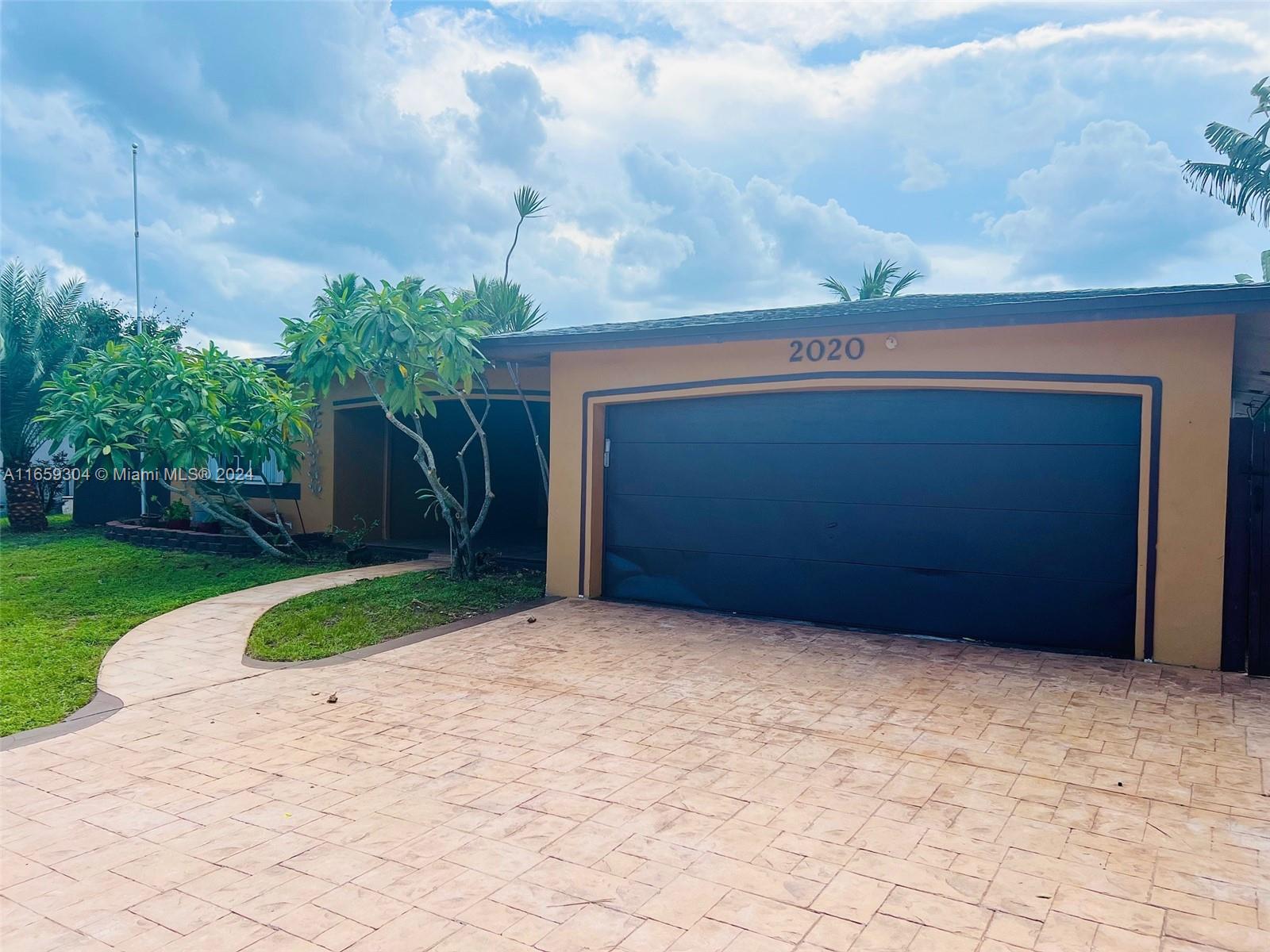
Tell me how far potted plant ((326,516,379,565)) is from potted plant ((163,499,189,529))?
103 inches

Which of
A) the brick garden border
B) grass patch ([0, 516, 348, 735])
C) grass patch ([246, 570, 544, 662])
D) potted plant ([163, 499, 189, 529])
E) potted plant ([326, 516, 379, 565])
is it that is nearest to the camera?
grass patch ([0, 516, 348, 735])

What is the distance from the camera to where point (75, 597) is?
981 cm

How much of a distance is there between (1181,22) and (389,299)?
828 cm

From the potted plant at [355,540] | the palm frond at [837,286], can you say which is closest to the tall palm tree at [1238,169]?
the palm frond at [837,286]

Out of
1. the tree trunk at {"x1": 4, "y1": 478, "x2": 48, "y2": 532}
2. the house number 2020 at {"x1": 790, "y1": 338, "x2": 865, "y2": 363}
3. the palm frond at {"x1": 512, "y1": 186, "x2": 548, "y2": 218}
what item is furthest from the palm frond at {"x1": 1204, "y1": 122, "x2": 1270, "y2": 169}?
the tree trunk at {"x1": 4, "y1": 478, "x2": 48, "y2": 532}

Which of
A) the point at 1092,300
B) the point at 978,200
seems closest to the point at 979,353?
the point at 1092,300

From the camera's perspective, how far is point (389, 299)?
8797mm

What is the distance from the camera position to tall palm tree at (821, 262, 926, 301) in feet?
63.0

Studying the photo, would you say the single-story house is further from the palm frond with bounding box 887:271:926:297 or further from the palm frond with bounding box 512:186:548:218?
the palm frond with bounding box 887:271:926:297

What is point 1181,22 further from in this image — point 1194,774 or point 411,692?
point 411,692

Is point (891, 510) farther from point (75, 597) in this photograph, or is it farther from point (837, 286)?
point (837, 286)

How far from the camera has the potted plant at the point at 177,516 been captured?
1422 cm

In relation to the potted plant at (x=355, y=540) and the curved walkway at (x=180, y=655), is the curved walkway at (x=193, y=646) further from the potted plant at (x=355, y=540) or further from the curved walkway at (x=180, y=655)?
the potted plant at (x=355, y=540)

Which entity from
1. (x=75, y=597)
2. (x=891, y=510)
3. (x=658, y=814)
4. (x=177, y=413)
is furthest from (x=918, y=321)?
(x=75, y=597)
